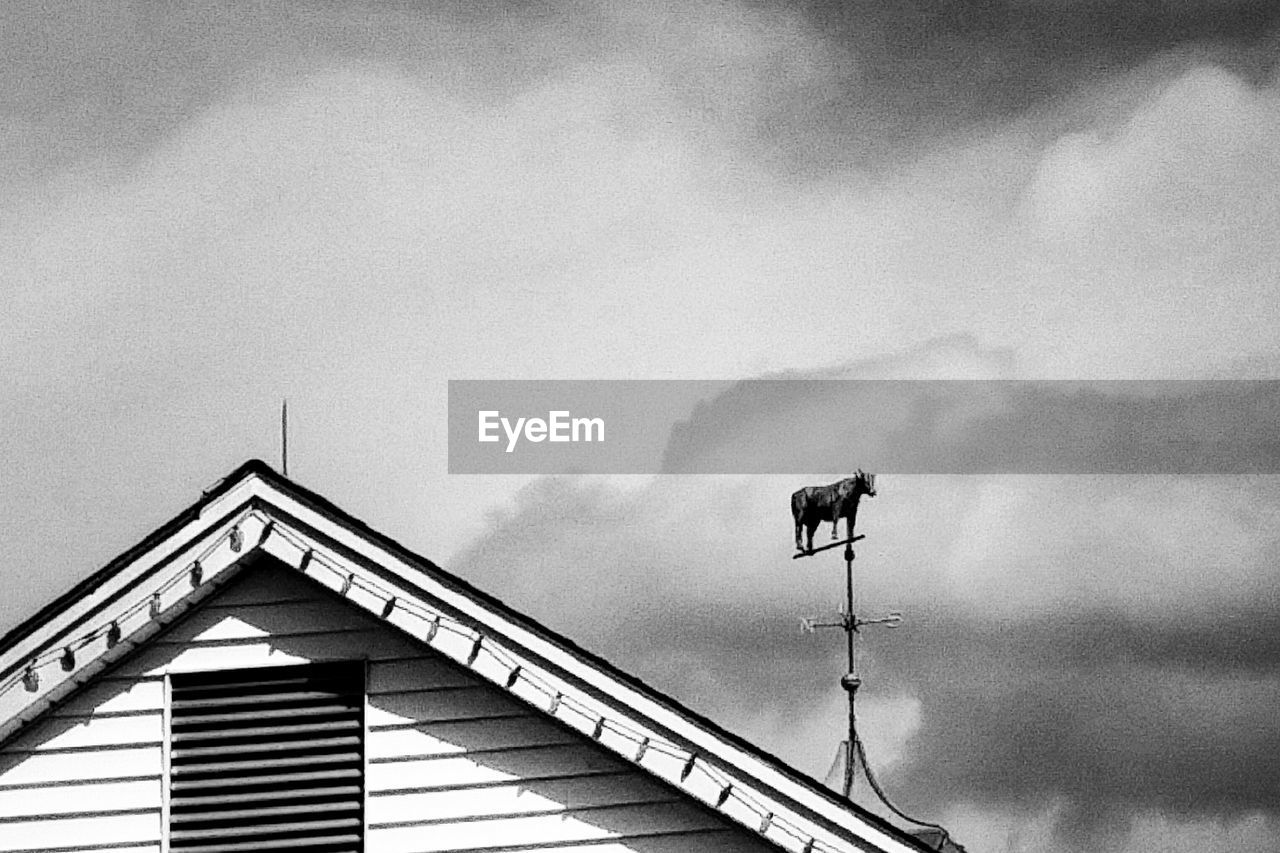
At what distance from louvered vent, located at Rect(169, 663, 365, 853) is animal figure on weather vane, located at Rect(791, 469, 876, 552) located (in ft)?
24.6

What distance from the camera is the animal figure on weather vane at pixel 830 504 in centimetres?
2267

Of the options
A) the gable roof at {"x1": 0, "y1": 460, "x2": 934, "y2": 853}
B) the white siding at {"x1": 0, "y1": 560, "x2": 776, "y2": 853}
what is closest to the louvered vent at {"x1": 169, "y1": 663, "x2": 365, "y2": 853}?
the white siding at {"x1": 0, "y1": 560, "x2": 776, "y2": 853}

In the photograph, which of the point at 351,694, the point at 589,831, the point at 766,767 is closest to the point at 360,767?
the point at 351,694

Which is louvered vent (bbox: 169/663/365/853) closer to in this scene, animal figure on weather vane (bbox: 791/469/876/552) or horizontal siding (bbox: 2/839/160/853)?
horizontal siding (bbox: 2/839/160/853)

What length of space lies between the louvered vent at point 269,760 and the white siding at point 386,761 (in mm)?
108

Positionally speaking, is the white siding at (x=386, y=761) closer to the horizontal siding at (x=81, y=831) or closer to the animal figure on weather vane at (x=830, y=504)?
the horizontal siding at (x=81, y=831)

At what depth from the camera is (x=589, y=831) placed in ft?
51.3

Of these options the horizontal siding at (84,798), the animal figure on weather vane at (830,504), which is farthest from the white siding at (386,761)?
the animal figure on weather vane at (830,504)

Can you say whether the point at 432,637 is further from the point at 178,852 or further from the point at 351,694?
the point at 178,852

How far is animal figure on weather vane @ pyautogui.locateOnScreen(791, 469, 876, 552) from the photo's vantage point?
22.7 meters

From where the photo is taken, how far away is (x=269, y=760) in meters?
16.1

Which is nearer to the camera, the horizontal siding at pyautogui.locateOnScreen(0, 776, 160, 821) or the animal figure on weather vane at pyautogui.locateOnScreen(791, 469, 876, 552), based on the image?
the horizontal siding at pyautogui.locateOnScreen(0, 776, 160, 821)

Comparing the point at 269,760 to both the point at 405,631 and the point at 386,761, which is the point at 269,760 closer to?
the point at 386,761

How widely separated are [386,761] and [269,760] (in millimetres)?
781
